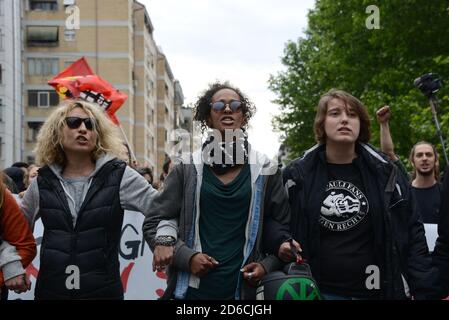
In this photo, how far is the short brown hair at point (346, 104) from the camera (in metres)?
4.42

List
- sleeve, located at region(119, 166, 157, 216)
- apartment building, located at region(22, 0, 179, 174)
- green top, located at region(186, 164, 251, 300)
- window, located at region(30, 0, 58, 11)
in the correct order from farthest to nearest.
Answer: window, located at region(30, 0, 58, 11) < apartment building, located at region(22, 0, 179, 174) < sleeve, located at region(119, 166, 157, 216) < green top, located at region(186, 164, 251, 300)

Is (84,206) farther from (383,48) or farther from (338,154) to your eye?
(383,48)

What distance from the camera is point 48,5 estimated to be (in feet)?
183

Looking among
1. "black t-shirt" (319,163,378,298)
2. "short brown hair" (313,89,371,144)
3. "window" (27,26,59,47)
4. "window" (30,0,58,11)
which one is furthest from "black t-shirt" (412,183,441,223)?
"window" (30,0,58,11)

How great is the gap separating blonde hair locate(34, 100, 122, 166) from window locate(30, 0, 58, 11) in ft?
173

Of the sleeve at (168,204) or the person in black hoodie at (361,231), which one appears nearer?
the sleeve at (168,204)

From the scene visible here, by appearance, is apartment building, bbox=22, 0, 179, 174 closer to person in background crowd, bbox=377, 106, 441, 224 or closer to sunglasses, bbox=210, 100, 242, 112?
person in background crowd, bbox=377, 106, 441, 224

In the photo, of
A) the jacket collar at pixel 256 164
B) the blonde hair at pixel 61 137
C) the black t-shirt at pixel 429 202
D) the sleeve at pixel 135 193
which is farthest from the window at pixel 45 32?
the jacket collar at pixel 256 164

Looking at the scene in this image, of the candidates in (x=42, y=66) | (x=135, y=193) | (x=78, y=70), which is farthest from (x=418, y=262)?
(x=42, y=66)

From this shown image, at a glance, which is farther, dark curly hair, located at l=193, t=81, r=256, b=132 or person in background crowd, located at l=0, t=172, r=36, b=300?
dark curly hair, located at l=193, t=81, r=256, b=132

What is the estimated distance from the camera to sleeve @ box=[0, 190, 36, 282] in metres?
4.25

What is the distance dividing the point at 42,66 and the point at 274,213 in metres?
53.1

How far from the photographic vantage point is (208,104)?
4281mm

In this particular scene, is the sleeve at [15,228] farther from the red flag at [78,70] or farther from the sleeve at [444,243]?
the red flag at [78,70]
